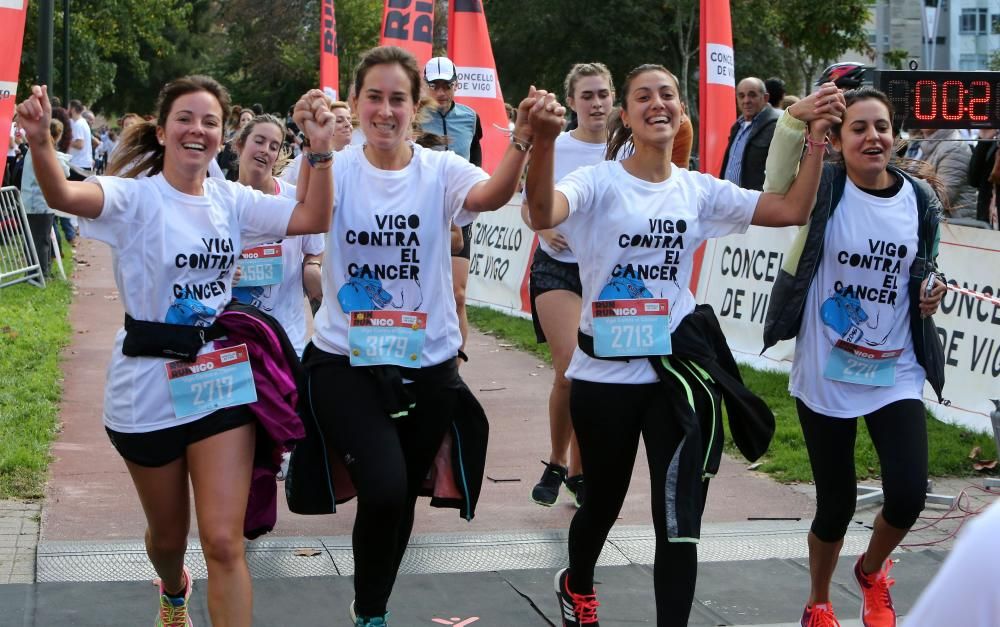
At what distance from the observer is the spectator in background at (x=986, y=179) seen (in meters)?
11.6

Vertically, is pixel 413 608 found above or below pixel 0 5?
below

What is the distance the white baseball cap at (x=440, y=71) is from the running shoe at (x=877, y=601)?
446cm

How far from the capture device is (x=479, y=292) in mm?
14891

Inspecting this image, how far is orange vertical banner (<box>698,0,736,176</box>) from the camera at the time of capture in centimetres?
1129

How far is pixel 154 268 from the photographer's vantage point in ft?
13.9

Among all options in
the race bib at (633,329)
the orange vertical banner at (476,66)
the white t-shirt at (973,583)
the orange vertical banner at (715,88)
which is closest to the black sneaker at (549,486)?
the race bib at (633,329)

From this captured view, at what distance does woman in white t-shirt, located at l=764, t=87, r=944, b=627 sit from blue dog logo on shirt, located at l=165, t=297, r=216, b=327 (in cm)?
198

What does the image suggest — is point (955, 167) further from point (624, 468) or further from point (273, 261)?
point (624, 468)

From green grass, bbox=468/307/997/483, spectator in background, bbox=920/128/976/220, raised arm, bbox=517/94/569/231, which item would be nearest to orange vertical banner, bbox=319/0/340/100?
spectator in background, bbox=920/128/976/220

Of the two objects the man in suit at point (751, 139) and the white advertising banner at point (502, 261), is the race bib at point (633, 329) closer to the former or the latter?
the man in suit at point (751, 139)

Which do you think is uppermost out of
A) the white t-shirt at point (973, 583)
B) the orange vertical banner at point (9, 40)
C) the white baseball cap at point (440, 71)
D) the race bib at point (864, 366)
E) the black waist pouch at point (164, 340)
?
the orange vertical banner at point (9, 40)

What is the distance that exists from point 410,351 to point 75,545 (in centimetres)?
218

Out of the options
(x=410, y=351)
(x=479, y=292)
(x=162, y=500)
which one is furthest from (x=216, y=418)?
(x=479, y=292)

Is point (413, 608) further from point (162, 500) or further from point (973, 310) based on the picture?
point (973, 310)
